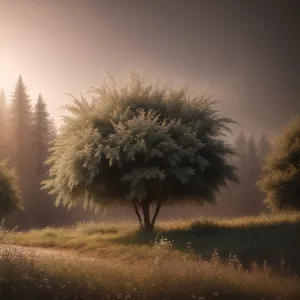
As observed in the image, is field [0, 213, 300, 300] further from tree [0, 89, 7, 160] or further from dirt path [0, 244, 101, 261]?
tree [0, 89, 7, 160]

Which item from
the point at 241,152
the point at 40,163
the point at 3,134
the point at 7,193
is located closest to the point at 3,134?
the point at 3,134

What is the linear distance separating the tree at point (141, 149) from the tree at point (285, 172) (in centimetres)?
1097

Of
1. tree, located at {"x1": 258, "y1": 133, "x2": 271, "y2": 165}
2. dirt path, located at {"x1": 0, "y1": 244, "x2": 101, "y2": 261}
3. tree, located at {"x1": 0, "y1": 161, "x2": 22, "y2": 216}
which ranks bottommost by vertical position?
dirt path, located at {"x1": 0, "y1": 244, "x2": 101, "y2": 261}

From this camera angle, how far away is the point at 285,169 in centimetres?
3212

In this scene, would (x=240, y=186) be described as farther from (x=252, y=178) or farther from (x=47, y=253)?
(x=47, y=253)

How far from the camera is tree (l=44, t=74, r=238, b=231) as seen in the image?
1923cm

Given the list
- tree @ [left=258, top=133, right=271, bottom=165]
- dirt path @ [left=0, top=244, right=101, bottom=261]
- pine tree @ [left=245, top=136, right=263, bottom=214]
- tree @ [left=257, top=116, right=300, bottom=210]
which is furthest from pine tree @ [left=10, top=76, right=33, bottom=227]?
tree @ [left=258, top=133, right=271, bottom=165]

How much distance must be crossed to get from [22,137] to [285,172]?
3721cm

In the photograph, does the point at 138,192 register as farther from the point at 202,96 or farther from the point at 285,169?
the point at 285,169

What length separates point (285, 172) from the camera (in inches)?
1248

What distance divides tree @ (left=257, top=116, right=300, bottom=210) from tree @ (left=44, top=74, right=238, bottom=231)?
10968mm

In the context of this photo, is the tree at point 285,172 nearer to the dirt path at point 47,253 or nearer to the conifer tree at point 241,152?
the dirt path at point 47,253

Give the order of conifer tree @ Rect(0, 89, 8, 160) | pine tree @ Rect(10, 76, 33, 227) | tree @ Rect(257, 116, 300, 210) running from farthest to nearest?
conifer tree @ Rect(0, 89, 8, 160), pine tree @ Rect(10, 76, 33, 227), tree @ Rect(257, 116, 300, 210)

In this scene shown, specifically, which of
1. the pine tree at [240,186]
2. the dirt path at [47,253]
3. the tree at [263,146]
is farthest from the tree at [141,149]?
the tree at [263,146]
